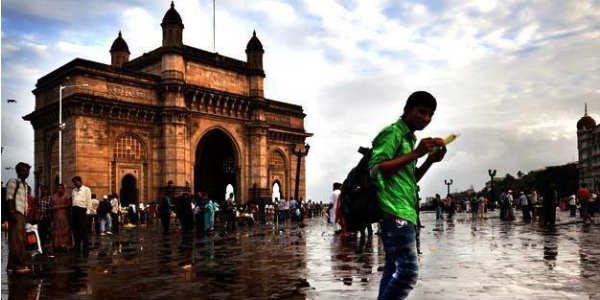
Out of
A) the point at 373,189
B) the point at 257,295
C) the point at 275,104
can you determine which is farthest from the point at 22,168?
the point at 275,104

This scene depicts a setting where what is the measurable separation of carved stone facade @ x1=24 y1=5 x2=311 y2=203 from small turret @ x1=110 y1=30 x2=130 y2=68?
8 centimetres

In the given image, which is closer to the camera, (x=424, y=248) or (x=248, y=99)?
(x=424, y=248)

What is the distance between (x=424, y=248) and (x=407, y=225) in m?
7.84

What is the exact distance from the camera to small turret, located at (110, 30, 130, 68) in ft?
140

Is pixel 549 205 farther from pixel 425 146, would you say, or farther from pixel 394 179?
pixel 425 146

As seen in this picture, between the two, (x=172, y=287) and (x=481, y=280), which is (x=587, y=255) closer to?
(x=481, y=280)

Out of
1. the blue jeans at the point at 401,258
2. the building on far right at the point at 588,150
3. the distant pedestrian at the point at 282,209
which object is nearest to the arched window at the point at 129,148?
the distant pedestrian at the point at 282,209

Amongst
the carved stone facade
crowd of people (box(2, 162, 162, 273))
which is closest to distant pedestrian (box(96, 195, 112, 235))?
crowd of people (box(2, 162, 162, 273))

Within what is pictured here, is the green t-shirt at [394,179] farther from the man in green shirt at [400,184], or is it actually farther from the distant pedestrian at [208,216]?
the distant pedestrian at [208,216]

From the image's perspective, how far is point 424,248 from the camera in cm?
1151

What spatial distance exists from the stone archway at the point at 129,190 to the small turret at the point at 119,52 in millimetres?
12157

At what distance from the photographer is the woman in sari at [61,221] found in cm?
1206

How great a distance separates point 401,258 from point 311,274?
12.8 ft

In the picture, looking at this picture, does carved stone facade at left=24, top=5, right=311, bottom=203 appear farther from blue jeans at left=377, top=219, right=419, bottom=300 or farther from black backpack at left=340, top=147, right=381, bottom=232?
blue jeans at left=377, top=219, right=419, bottom=300
